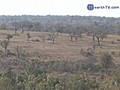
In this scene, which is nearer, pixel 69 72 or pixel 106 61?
pixel 69 72

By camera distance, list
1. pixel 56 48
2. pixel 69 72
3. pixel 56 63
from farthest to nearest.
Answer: pixel 56 48 < pixel 56 63 < pixel 69 72

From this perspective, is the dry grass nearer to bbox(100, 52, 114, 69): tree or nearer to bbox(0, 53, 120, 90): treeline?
bbox(0, 53, 120, 90): treeline

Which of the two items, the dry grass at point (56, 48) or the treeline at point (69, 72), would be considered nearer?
the treeline at point (69, 72)
